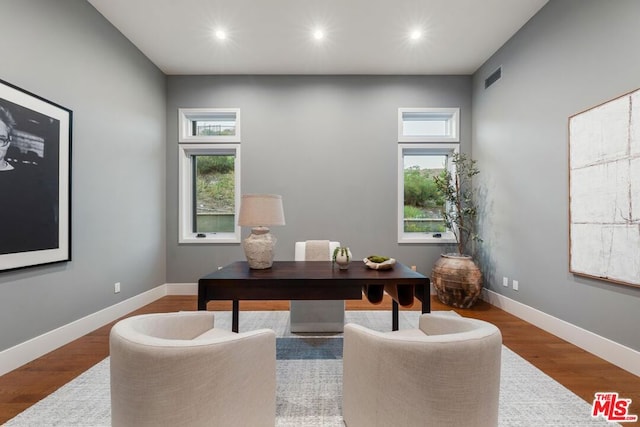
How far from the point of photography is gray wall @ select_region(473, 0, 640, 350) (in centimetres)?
220

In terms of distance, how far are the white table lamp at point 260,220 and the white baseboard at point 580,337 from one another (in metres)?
2.74

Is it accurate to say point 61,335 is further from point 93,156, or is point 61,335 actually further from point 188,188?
point 188,188

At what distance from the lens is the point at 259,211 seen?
2145 millimetres

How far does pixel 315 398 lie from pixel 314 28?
353cm

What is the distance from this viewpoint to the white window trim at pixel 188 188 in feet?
13.8

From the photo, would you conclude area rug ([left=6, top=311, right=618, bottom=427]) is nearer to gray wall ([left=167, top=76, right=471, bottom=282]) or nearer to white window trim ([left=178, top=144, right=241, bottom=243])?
gray wall ([left=167, top=76, right=471, bottom=282])

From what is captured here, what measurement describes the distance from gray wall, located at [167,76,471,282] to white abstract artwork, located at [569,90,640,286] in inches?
76.7

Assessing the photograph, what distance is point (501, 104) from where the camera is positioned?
11.8 ft

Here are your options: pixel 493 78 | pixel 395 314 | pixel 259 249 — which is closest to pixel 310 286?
pixel 259 249

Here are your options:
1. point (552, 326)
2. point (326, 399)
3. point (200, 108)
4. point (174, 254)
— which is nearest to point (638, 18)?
point (552, 326)

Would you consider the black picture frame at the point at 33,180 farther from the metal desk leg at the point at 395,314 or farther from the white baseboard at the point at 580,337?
the white baseboard at the point at 580,337

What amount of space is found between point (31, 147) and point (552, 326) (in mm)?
4862

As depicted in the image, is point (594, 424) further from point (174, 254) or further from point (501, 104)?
point (174, 254)

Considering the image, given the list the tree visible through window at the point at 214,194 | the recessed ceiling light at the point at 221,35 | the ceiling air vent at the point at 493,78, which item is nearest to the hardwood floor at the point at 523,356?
the tree visible through window at the point at 214,194
